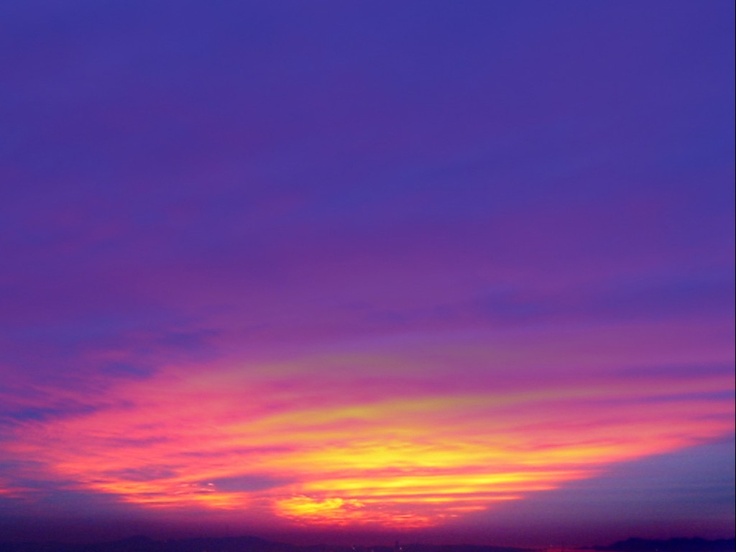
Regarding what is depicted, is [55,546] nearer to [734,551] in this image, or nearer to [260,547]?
[260,547]

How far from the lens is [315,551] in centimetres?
5119

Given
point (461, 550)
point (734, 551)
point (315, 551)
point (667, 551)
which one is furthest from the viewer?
point (315, 551)

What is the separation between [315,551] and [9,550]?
1429 centimetres

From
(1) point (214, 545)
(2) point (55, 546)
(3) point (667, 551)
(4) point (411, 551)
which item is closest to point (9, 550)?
(2) point (55, 546)

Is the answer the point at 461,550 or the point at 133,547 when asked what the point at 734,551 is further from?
the point at 133,547

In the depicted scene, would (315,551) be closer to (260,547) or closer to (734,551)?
(260,547)

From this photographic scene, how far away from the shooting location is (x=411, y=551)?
4838 cm

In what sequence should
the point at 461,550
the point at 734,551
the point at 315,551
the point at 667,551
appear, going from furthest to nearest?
1. the point at 315,551
2. the point at 461,550
3. the point at 667,551
4. the point at 734,551

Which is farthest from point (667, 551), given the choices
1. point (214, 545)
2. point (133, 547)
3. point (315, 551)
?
point (133, 547)

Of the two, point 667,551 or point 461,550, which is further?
point 461,550

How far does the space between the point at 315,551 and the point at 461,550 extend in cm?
762

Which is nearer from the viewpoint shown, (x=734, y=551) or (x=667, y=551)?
(x=734, y=551)

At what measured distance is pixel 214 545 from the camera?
5212 cm

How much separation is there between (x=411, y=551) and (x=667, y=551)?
13.7 metres
